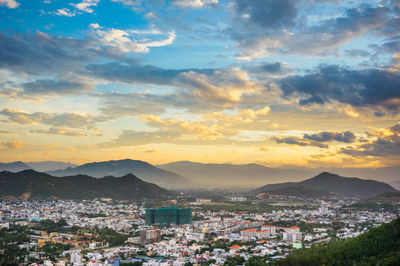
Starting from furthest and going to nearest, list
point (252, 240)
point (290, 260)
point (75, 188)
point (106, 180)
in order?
1. point (106, 180)
2. point (75, 188)
3. point (252, 240)
4. point (290, 260)

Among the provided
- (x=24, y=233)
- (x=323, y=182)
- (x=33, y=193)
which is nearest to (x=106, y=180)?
(x=33, y=193)

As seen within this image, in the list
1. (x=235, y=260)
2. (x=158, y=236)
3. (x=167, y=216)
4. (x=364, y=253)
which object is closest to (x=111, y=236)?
(x=158, y=236)

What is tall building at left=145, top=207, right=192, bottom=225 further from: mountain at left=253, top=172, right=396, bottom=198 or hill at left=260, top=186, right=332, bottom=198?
mountain at left=253, top=172, right=396, bottom=198

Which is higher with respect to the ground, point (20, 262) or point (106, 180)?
point (106, 180)

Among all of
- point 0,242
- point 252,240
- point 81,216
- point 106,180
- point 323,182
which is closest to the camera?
point 0,242

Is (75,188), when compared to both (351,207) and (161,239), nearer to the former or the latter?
(161,239)

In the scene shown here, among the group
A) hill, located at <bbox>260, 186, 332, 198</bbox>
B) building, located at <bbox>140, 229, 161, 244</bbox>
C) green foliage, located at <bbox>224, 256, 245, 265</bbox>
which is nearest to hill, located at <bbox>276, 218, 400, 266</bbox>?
green foliage, located at <bbox>224, 256, 245, 265</bbox>
